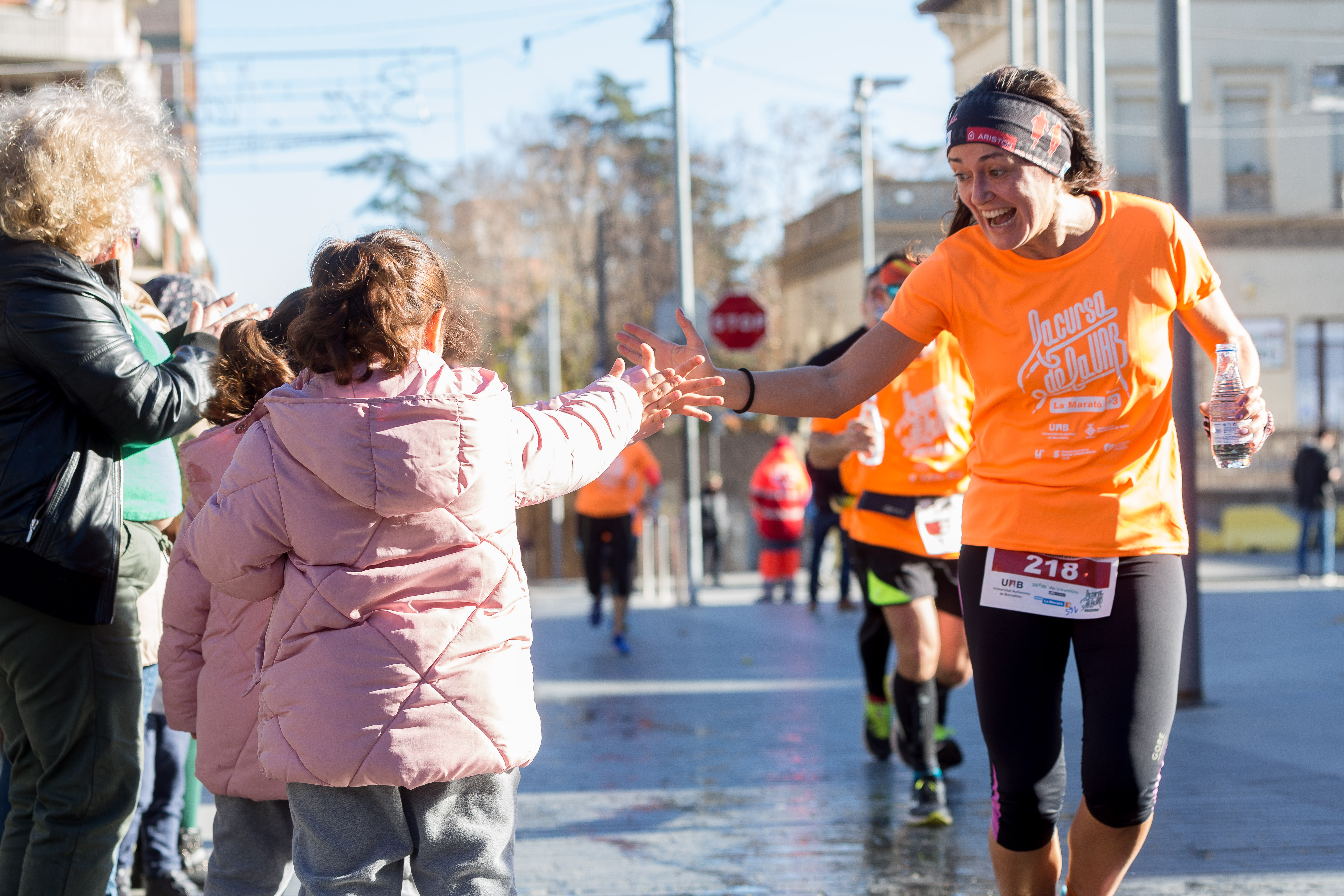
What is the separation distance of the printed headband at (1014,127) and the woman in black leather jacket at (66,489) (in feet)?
6.47

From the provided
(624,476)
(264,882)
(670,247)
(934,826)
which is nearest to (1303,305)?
(670,247)

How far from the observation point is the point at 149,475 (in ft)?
12.5

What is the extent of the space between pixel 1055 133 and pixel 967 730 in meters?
4.51

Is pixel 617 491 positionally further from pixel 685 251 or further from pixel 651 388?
pixel 651 388

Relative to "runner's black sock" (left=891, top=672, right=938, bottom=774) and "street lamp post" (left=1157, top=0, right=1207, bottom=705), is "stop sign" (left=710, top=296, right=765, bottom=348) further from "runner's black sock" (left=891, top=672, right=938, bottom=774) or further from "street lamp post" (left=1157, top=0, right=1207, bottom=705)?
"runner's black sock" (left=891, top=672, right=938, bottom=774)

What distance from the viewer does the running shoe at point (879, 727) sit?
21.1 feet

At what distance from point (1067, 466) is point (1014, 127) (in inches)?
31.3

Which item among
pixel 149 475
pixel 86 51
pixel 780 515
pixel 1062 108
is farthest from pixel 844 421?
pixel 86 51

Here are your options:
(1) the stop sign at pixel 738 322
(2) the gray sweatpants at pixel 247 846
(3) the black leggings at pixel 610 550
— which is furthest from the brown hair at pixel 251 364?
(1) the stop sign at pixel 738 322

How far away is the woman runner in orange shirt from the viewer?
10.7ft

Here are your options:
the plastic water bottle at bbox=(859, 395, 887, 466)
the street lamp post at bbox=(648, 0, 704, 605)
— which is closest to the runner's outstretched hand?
the plastic water bottle at bbox=(859, 395, 887, 466)

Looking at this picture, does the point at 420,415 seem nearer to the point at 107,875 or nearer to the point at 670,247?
the point at 107,875

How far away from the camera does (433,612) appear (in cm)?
278

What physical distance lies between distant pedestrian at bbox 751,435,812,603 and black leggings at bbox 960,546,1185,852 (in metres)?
13.0
